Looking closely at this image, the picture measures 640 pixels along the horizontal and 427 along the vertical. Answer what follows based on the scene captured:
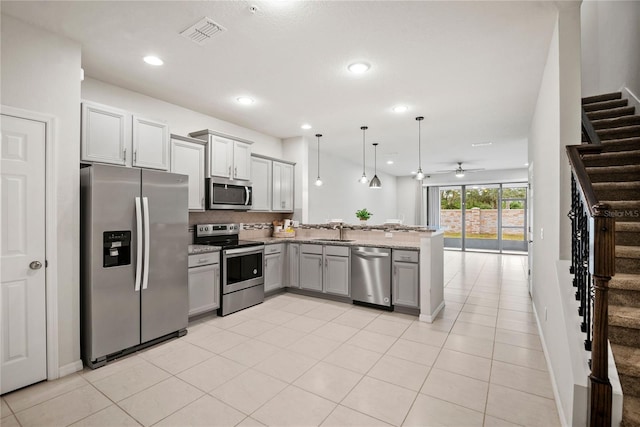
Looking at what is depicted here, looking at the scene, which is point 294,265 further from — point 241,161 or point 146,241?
point 146,241

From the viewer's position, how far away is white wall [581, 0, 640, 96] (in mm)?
3744

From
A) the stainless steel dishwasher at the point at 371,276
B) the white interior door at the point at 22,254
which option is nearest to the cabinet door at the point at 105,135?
the white interior door at the point at 22,254

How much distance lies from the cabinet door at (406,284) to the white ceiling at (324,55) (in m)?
2.23

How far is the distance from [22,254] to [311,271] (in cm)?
337

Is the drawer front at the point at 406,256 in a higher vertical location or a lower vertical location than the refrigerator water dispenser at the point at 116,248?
lower

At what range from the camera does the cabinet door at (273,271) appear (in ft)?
15.5

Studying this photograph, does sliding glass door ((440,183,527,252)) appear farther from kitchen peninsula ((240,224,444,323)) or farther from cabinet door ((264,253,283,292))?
cabinet door ((264,253,283,292))

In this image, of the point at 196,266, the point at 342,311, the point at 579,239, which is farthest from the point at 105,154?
the point at 579,239

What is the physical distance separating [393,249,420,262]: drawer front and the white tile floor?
0.76 metres

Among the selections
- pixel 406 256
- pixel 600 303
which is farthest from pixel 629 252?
pixel 406 256

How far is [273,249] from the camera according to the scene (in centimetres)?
488

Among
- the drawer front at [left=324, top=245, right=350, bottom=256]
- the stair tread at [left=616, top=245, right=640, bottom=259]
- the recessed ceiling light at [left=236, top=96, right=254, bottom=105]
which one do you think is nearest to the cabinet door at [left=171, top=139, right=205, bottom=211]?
the recessed ceiling light at [left=236, top=96, right=254, bottom=105]

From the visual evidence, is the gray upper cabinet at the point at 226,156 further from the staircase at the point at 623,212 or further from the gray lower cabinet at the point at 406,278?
the staircase at the point at 623,212

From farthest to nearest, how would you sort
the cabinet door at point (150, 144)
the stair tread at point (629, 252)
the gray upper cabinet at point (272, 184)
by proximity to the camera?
the gray upper cabinet at point (272, 184) < the cabinet door at point (150, 144) < the stair tread at point (629, 252)
